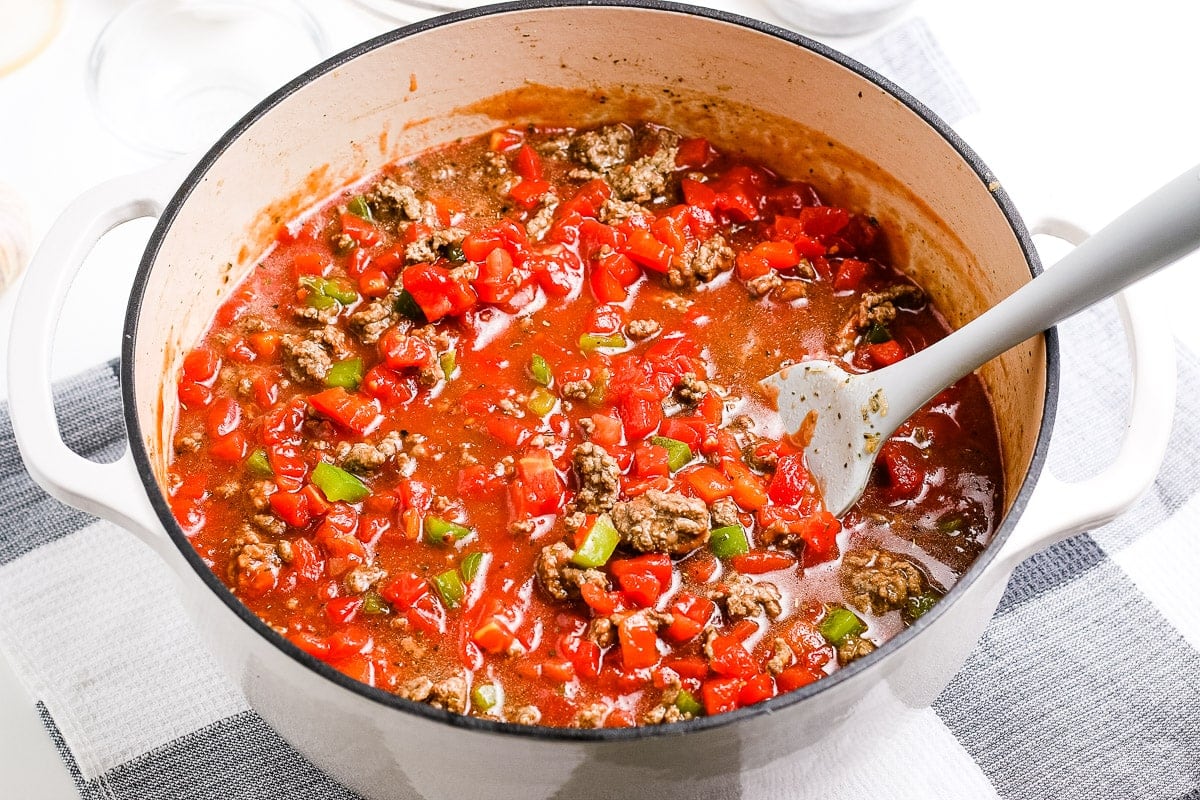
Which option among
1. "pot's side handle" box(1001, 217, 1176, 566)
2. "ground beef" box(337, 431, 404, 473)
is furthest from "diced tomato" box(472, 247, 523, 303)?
"pot's side handle" box(1001, 217, 1176, 566)

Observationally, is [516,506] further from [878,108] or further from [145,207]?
[878,108]

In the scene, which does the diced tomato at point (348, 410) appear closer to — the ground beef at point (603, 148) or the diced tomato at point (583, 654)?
the diced tomato at point (583, 654)

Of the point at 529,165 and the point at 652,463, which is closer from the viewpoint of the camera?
the point at 652,463

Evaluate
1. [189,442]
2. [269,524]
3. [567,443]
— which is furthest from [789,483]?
[189,442]

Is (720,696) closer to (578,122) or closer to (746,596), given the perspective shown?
(746,596)

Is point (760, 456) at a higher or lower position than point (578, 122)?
lower

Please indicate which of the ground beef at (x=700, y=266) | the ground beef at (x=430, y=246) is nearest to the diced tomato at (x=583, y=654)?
the ground beef at (x=700, y=266)

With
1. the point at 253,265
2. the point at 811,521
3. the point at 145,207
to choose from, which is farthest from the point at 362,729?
the point at 253,265
